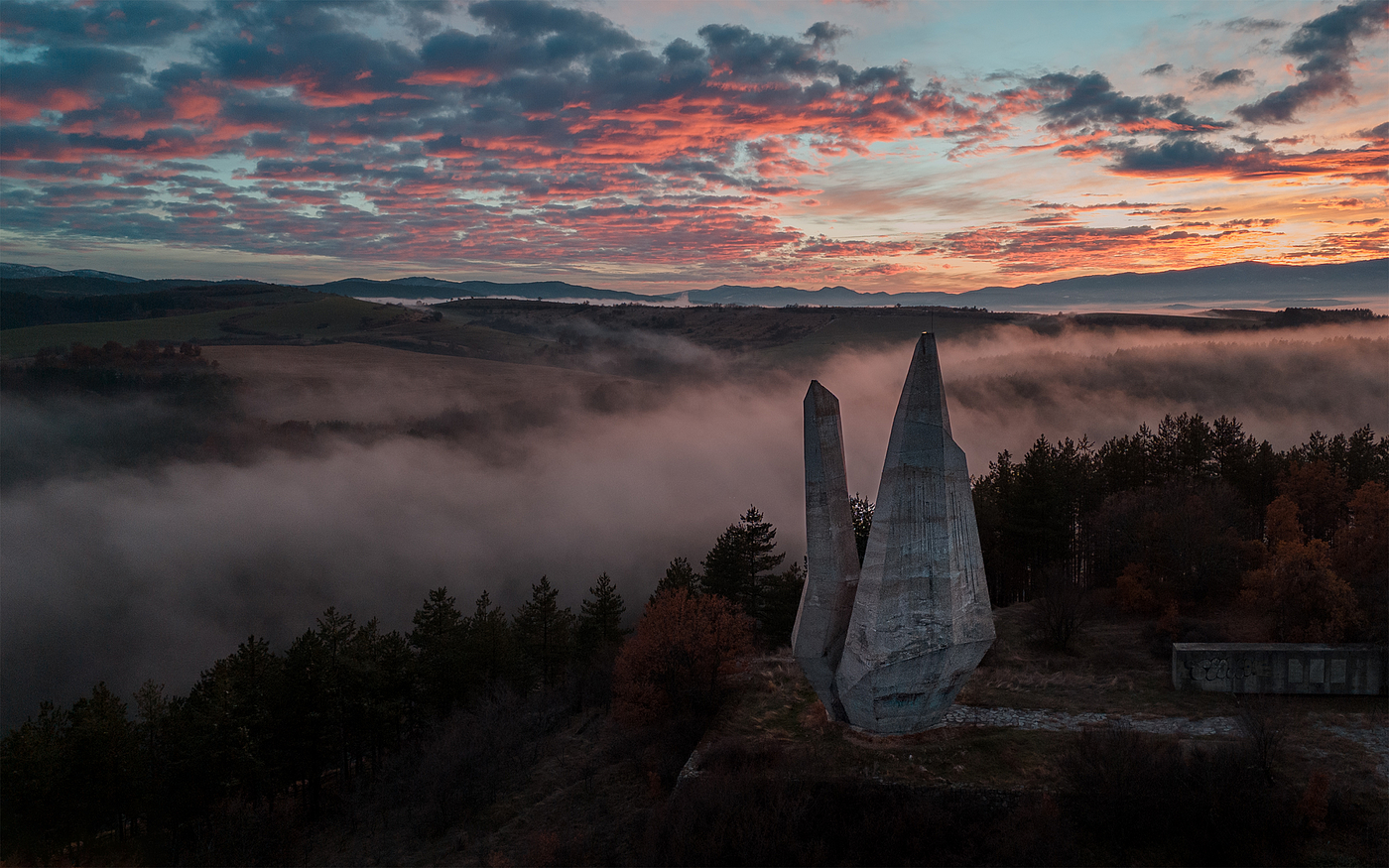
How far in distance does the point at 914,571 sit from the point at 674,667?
43.1 feet

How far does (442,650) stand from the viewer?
1592 inches

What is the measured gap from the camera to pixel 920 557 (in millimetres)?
23734

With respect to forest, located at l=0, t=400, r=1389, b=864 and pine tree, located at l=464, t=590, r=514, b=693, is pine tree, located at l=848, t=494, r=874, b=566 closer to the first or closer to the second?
forest, located at l=0, t=400, r=1389, b=864

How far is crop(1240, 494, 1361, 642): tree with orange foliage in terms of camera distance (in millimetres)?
29906

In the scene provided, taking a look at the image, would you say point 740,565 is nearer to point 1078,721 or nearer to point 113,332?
point 1078,721

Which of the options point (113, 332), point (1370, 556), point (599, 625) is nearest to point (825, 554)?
point (599, 625)

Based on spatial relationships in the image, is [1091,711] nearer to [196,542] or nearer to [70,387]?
[196,542]

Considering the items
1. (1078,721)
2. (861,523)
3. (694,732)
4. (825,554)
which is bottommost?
(694,732)

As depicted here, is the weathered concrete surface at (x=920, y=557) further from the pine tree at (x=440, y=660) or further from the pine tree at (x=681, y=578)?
the pine tree at (x=440, y=660)

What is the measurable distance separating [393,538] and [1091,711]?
13875 cm

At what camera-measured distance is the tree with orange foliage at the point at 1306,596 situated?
98.1 ft

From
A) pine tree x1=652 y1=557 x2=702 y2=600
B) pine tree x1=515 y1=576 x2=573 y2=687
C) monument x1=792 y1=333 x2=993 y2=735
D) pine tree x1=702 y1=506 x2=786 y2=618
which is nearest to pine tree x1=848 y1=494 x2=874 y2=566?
pine tree x1=702 y1=506 x2=786 y2=618

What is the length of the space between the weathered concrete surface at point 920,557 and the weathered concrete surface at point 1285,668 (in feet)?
41.8

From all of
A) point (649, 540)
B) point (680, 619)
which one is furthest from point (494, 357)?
point (680, 619)
